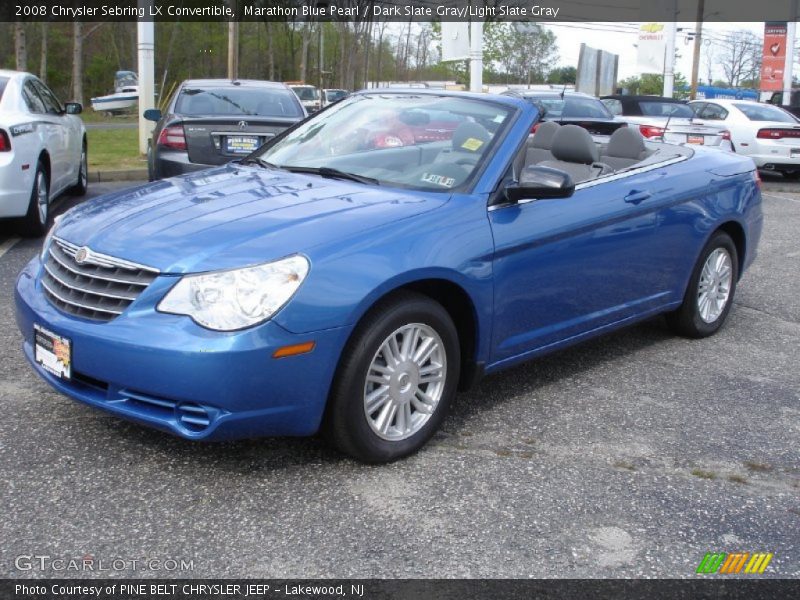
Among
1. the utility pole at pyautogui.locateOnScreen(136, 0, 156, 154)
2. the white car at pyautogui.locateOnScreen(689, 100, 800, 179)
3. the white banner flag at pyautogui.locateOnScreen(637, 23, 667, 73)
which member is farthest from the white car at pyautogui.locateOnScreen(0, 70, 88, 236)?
the white banner flag at pyautogui.locateOnScreen(637, 23, 667, 73)

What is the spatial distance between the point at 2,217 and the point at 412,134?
455 centimetres

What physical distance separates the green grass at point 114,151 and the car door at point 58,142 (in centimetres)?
387

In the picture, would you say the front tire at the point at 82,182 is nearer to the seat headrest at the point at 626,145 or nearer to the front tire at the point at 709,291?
the seat headrest at the point at 626,145

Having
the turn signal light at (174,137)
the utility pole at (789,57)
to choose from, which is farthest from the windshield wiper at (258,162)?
the utility pole at (789,57)

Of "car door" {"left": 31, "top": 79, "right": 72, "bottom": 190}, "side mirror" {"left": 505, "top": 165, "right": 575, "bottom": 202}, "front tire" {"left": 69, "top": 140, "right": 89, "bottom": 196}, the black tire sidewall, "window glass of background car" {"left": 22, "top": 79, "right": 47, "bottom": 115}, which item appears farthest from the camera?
"front tire" {"left": 69, "top": 140, "right": 89, "bottom": 196}

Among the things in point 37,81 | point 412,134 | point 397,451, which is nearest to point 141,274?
point 397,451

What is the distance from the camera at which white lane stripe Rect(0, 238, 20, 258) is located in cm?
771

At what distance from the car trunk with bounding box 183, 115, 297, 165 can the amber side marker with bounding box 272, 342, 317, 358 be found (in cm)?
605

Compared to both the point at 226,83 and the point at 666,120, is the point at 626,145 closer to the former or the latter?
the point at 226,83

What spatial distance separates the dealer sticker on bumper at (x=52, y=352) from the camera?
134 inches

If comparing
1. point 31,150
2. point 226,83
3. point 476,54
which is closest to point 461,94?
point 31,150

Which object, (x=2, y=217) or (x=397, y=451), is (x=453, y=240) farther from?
(x=2, y=217)

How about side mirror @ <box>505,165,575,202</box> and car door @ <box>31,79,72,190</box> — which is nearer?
side mirror @ <box>505,165,575,202</box>

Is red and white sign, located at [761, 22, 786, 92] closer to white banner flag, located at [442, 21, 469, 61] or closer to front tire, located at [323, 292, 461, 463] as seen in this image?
white banner flag, located at [442, 21, 469, 61]
